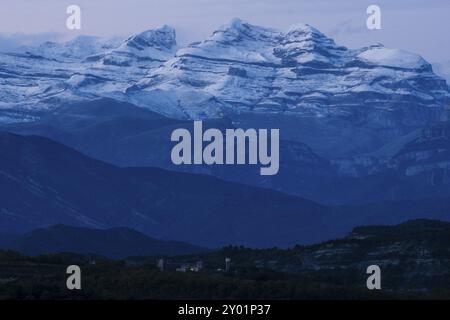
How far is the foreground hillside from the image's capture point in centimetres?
11700

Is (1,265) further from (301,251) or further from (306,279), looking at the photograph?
(301,251)

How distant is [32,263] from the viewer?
137 metres

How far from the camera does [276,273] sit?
134m

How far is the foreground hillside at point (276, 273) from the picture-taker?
117m

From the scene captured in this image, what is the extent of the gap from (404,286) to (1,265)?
30.6m
